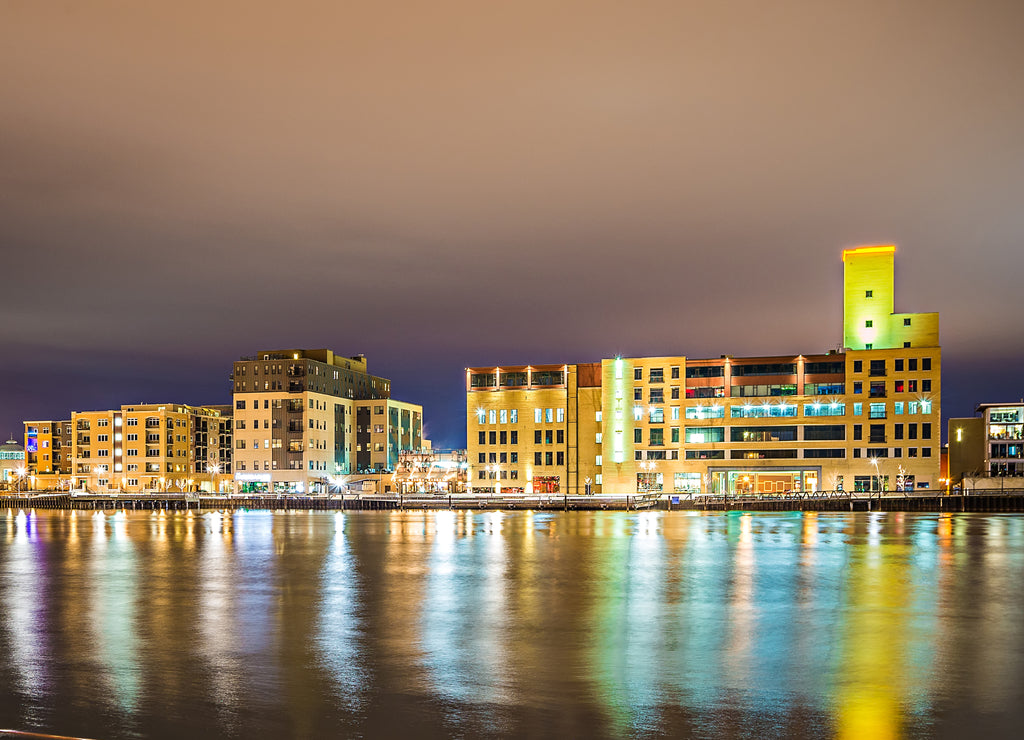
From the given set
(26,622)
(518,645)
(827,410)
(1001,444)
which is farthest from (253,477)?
(518,645)

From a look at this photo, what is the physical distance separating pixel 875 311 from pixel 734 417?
30190 mm

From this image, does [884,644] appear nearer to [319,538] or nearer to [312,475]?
[319,538]

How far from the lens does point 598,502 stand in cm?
12506

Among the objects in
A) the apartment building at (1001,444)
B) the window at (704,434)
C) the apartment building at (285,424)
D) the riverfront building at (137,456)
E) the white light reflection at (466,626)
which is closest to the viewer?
the white light reflection at (466,626)

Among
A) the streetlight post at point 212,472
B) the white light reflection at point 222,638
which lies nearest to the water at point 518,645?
the white light reflection at point 222,638

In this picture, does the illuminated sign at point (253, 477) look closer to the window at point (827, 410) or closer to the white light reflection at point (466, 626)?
the window at point (827, 410)

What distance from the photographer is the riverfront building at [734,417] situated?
132 meters

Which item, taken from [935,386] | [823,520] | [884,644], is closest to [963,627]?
[884,644]

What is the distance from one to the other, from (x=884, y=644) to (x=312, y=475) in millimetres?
159523

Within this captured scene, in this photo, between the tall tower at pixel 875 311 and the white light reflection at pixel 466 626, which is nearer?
the white light reflection at pixel 466 626

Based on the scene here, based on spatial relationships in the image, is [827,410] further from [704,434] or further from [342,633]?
[342,633]

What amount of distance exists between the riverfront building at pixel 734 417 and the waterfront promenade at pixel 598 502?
21.5 ft

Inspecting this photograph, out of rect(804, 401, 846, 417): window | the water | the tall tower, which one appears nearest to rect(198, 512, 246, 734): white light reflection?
the water

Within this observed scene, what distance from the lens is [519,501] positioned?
128m
